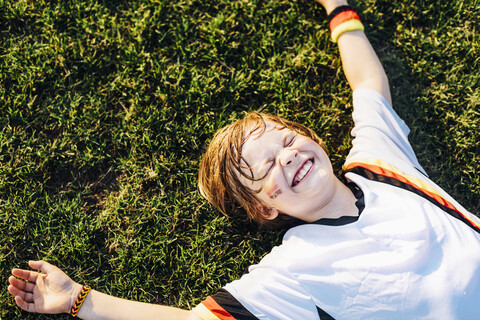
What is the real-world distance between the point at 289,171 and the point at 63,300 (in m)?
1.56

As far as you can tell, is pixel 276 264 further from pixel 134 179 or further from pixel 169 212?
pixel 134 179

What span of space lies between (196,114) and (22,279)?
1598 mm

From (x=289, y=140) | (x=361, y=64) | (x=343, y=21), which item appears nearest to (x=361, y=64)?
(x=361, y=64)

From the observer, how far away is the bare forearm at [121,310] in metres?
2.29

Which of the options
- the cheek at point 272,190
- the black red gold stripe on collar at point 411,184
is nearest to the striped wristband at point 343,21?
the black red gold stripe on collar at point 411,184

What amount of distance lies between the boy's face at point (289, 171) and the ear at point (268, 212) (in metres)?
0.11

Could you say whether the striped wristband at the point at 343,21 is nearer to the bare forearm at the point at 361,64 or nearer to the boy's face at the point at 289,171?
the bare forearm at the point at 361,64

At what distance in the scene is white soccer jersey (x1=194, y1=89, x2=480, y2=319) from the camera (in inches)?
79.0

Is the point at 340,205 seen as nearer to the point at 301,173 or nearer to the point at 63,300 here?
the point at 301,173

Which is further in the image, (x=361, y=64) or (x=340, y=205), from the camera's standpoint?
(x=361, y=64)

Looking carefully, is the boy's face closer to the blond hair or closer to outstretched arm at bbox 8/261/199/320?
the blond hair

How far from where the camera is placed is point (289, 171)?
88.0 inches

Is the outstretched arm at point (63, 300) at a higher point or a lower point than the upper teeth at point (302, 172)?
lower

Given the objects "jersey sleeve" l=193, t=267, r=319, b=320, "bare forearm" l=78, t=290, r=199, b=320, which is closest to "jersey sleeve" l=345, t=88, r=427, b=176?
"jersey sleeve" l=193, t=267, r=319, b=320
